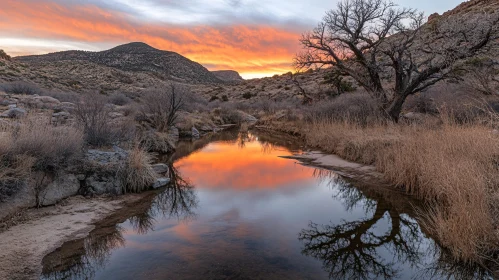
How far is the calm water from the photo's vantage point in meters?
4.90

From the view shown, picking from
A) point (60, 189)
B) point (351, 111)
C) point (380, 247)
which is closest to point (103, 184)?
point (60, 189)

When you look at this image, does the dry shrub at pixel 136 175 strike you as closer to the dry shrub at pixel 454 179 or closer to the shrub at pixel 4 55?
the dry shrub at pixel 454 179

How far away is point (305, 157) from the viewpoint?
13.9 meters

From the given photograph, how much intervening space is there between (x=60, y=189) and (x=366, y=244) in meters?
6.54

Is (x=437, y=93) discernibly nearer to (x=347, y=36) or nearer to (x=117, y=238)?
(x=347, y=36)

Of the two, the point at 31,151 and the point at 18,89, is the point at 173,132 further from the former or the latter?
the point at 31,151

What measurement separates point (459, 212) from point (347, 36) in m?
13.6

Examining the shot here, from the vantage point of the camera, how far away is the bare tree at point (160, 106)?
1723 centimetres

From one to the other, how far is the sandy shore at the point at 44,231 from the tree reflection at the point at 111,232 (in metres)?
0.18

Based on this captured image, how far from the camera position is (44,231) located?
5.74 metres

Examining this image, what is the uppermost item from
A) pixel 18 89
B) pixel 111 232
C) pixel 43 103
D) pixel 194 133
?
pixel 18 89

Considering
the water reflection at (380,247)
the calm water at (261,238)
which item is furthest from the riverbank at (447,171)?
the calm water at (261,238)

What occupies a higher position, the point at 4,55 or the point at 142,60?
A: the point at 142,60

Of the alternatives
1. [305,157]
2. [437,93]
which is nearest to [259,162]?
[305,157]
